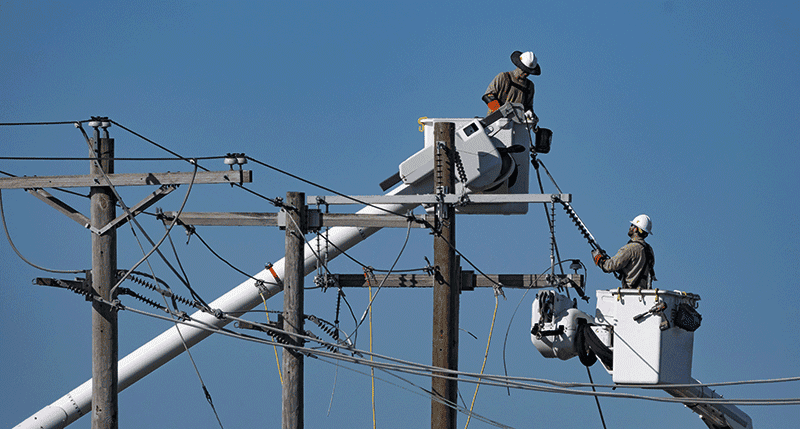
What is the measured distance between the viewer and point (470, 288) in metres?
17.2

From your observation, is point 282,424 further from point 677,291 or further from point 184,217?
point 677,291

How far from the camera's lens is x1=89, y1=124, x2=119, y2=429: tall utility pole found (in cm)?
1482

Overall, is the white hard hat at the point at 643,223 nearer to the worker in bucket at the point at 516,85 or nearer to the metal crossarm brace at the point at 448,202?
the metal crossarm brace at the point at 448,202

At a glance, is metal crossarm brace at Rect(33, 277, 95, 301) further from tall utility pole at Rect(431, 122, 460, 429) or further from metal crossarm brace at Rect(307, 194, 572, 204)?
tall utility pole at Rect(431, 122, 460, 429)

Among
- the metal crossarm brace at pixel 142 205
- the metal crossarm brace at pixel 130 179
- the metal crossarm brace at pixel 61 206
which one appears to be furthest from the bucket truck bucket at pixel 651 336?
the metal crossarm brace at pixel 61 206

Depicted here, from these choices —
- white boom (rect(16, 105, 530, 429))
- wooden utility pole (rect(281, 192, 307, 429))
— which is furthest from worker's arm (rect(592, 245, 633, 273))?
wooden utility pole (rect(281, 192, 307, 429))

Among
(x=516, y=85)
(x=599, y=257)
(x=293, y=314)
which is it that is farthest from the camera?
(x=516, y=85)

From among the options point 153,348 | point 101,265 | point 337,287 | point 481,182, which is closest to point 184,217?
point 101,265

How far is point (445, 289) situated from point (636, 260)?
105 inches

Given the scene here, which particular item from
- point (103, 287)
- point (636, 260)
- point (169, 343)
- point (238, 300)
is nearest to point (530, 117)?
point (636, 260)

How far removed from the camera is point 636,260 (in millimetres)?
16266

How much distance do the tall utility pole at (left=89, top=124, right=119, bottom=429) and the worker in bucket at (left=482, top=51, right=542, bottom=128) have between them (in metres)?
5.91

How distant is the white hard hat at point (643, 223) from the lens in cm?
1655

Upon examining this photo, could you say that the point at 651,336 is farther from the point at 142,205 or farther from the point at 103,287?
the point at 103,287
